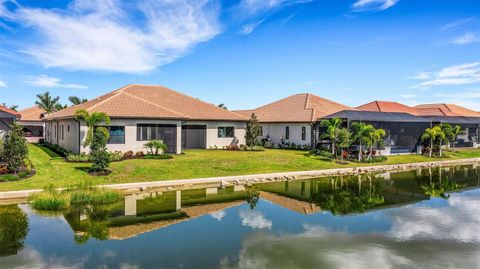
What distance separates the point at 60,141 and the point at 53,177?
16597 mm

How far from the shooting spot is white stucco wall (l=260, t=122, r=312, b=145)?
3862 centimetres

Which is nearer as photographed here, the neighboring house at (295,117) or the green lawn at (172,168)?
the green lawn at (172,168)

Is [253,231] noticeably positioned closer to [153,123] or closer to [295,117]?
[153,123]

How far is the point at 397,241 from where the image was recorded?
12.7 m

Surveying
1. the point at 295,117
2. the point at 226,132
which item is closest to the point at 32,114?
the point at 226,132

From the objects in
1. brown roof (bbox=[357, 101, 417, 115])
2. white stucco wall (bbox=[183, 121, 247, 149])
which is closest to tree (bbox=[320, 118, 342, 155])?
white stucco wall (bbox=[183, 121, 247, 149])

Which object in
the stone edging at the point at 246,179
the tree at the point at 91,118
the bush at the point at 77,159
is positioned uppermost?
the tree at the point at 91,118

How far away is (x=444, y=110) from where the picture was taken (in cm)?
5556

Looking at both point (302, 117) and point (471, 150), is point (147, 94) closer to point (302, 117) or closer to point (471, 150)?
point (302, 117)

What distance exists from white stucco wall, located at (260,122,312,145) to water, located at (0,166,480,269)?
1775cm

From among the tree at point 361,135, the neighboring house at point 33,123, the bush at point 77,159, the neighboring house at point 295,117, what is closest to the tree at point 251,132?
the neighboring house at point 295,117

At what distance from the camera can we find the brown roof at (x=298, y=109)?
40.3 meters

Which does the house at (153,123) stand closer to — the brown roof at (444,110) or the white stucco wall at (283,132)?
the white stucco wall at (283,132)

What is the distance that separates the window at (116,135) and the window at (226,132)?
11192 mm
